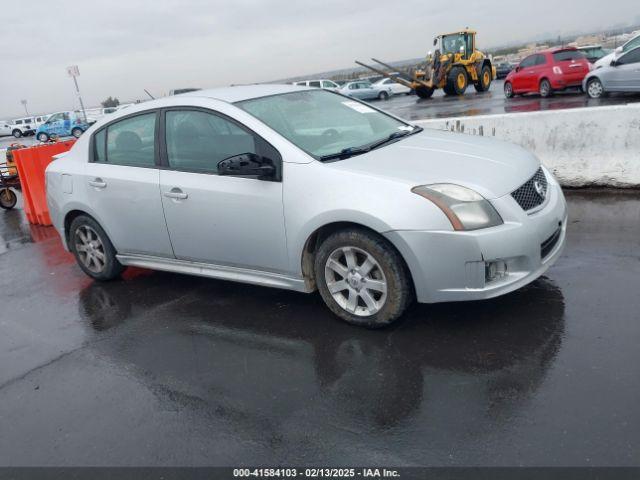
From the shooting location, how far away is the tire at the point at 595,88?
660 inches

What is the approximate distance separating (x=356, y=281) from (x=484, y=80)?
2551 centimetres

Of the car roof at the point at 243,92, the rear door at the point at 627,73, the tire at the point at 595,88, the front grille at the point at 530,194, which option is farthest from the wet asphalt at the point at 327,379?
the tire at the point at 595,88

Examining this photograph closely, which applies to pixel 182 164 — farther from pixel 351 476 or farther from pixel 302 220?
pixel 351 476

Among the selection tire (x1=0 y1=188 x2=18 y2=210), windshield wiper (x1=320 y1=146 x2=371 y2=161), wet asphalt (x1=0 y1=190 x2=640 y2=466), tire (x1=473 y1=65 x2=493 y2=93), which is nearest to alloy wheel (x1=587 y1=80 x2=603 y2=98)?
tire (x1=473 y1=65 x2=493 y2=93)

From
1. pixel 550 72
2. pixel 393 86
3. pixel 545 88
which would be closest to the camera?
pixel 550 72

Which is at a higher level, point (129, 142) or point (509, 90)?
point (129, 142)

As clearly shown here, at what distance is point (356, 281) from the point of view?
4.03 metres

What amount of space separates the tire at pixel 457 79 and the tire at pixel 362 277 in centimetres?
2395

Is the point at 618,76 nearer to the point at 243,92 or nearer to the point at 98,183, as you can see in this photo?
the point at 243,92

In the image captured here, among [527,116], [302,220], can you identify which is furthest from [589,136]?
[302,220]

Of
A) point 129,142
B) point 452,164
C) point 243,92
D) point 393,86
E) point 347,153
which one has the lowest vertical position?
point 393,86

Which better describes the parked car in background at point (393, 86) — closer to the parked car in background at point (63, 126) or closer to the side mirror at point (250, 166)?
the parked car in background at point (63, 126)

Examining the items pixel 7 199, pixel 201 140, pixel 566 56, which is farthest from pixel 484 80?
pixel 201 140

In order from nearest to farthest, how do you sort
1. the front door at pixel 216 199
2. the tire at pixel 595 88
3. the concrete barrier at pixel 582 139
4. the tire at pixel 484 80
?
the front door at pixel 216 199 → the concrete barrier at pixel 582 139 → the tire at pixel 595 88 → the tire at pixel 484 80
